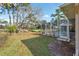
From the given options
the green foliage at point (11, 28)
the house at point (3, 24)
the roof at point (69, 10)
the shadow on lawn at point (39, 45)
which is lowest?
the shadow on lawn at point (39, 45)

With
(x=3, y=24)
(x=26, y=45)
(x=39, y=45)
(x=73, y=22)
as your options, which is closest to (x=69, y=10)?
(x=73, y=22)

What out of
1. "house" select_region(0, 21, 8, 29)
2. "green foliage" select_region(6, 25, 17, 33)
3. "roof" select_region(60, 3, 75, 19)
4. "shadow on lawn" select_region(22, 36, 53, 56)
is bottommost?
"shadow on lawn" select_region(22, 36, 53, 56)

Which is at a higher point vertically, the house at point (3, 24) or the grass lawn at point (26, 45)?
the house at point (3, 24)

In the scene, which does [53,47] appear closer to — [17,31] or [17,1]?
[17,31]

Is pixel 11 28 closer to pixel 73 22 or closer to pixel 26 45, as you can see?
pixel 26 45

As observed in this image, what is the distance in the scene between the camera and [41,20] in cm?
423

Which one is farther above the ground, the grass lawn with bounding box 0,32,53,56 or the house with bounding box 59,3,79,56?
the house with bounding box 59,3,79,56

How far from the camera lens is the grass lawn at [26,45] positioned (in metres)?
4.22

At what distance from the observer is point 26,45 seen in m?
4.23

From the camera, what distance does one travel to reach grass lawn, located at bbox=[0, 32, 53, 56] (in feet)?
13.8

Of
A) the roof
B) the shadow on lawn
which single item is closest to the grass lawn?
the shadow on lawn

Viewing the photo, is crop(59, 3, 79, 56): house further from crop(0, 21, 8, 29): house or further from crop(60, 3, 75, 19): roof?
crop(0, 21, 8, 29): house

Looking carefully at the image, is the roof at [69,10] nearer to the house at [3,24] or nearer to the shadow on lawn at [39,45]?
the shadow on lawn at [39,45]

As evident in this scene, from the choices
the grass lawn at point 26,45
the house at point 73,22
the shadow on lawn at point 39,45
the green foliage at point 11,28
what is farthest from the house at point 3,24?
the house at point 73,22
